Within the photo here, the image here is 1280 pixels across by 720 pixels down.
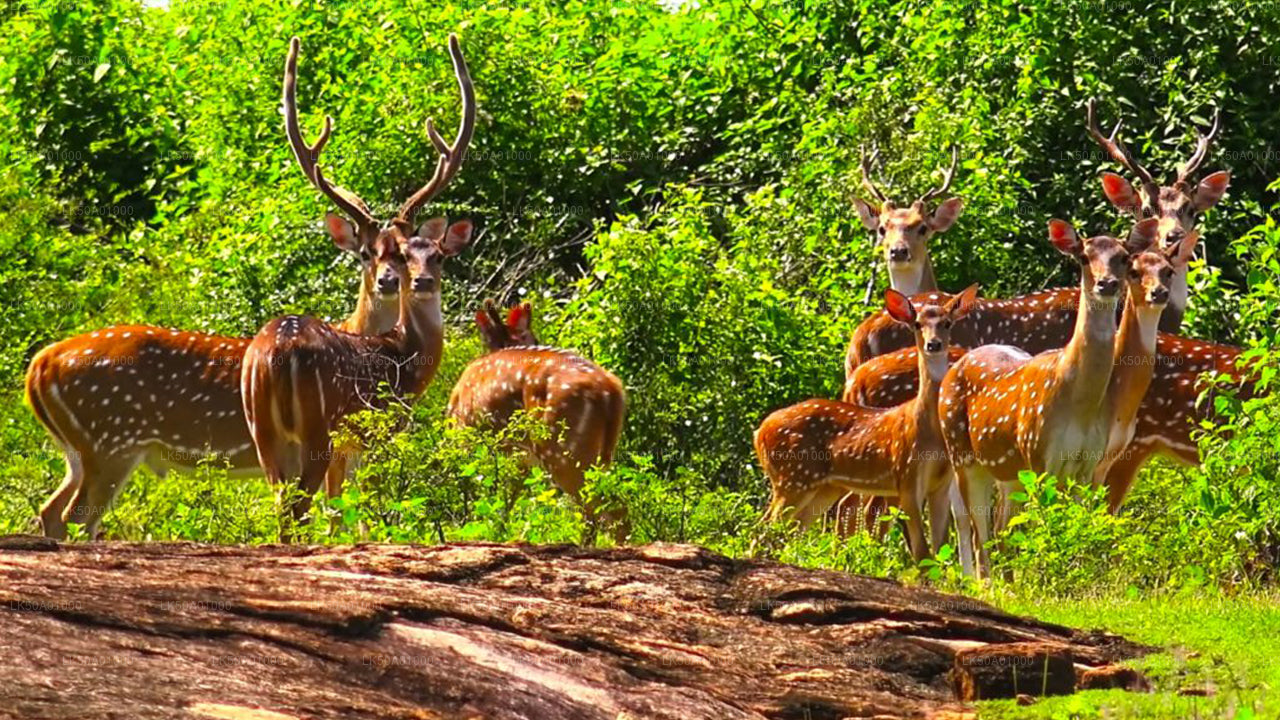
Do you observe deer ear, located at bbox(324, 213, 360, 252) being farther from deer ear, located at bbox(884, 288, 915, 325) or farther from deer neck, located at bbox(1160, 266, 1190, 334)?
deer neck, located at bbox(1160, 266, 1190, 334)

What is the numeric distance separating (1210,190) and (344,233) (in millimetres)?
5793

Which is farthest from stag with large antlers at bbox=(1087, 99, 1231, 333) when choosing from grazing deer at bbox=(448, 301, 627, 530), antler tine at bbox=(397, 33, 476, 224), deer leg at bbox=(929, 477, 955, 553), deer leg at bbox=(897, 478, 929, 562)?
antler tine at bbox=(397, 33, 476, 224)

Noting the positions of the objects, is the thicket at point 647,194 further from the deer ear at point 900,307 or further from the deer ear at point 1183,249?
the deer ear at point 900,307

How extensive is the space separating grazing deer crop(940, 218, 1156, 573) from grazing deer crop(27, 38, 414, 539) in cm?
326

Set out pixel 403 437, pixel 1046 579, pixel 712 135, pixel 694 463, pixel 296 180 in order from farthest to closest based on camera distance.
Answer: pixel 712 135, pixel 296 180, pixel 694 463, pixel 403 437, pixel 1046 579

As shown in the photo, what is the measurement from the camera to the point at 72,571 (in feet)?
23.9

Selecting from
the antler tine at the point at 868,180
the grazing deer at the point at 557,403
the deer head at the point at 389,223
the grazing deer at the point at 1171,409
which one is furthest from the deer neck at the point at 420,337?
the antler tine at the point at 868,180

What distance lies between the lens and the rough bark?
6.39m

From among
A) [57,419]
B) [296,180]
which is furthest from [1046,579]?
[296,180]

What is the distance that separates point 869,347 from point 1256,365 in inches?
186

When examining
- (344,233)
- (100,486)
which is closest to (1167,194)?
(344,233)

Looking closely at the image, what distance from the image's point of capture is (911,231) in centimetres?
1590

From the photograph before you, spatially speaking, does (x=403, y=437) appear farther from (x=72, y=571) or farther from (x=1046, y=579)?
(x=72, y=571)

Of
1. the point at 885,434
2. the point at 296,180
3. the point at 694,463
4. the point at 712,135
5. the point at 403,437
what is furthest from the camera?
the point at 712,135
